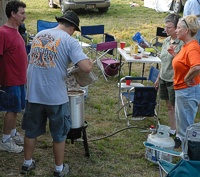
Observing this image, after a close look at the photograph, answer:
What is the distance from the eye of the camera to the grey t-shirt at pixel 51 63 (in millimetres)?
3530

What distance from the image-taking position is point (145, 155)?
4520mm

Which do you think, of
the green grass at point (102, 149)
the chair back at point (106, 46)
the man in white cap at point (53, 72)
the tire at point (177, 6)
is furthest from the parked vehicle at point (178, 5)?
the man in white cap at point (53, 72)

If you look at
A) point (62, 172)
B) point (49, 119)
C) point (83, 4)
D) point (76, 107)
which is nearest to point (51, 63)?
point (49, 119)

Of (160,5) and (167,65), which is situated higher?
(167,65)

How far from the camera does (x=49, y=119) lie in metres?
3.78

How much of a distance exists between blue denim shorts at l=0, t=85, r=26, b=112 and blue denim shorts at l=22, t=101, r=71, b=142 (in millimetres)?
554

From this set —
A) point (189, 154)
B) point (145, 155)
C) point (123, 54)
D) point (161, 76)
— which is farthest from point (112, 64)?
point (189, 154)

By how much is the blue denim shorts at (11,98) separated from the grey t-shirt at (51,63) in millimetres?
664

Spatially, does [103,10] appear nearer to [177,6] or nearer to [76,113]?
[177,6]

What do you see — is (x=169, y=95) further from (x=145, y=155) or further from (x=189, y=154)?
(x=189, y=154)

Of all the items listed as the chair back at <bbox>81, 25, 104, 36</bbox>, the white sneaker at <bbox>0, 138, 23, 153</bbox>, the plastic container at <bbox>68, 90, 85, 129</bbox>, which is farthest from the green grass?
the chair back at <bbox>81, 25, 104, 36</bbox>

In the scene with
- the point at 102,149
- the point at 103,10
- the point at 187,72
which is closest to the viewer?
the point at 187,72

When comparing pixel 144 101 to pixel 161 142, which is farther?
pixel 144 101

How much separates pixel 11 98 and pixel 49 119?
2.39 ft
